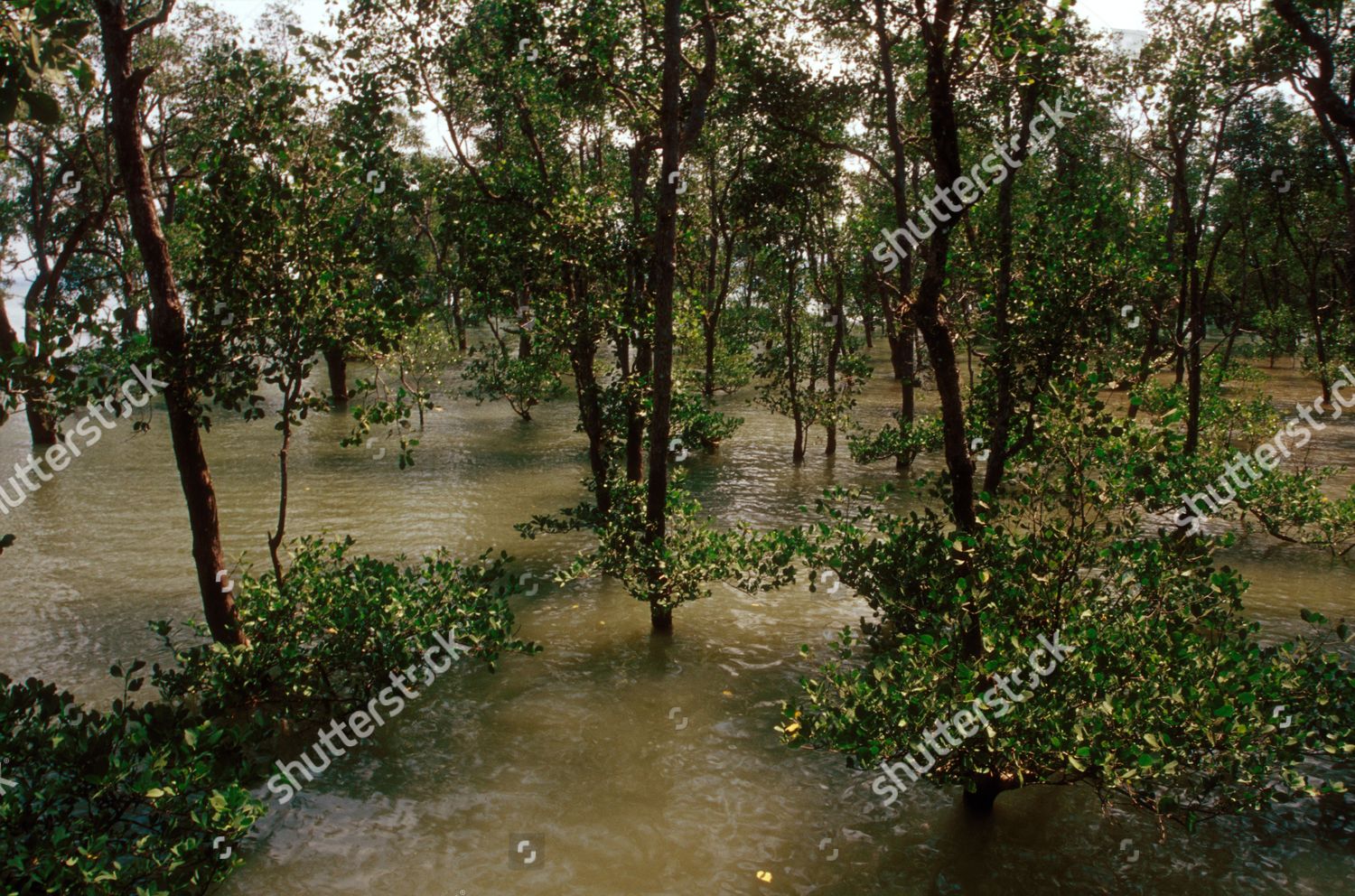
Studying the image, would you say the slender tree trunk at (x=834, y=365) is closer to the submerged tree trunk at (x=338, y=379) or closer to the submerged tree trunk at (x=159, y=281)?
the submerged tree trunk at (x=338, y=379)

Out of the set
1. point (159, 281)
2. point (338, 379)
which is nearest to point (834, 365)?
point (338, 379)

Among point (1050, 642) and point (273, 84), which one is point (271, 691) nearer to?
point (273, 84)

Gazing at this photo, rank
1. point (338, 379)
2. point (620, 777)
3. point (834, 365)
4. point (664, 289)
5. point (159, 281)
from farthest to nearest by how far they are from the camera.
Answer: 1. point (338, 379)
2. point (834, 365)
3. point (664, 289)
4. point (620, 777)
5. point (159, 281)

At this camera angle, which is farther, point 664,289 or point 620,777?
point 664,289

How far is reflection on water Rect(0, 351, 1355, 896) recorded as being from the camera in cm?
699

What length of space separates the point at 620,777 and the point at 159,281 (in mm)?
6037

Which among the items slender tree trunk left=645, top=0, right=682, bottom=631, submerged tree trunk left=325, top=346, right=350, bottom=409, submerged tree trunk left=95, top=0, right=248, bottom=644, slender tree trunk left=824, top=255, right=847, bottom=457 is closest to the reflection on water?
slender tree trunk left=645, top=0, right=682, bottom=631

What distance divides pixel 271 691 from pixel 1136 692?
755 cm

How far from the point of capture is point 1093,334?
8.62 metres

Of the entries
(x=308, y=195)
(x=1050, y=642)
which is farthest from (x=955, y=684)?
(x=308, y=195)

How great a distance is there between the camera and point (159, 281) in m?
7.46

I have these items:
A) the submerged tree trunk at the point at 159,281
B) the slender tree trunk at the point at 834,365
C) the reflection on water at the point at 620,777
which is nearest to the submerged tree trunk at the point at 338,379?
the reflection on water at the point at 620,777

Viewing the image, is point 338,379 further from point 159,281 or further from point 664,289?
point 159,281

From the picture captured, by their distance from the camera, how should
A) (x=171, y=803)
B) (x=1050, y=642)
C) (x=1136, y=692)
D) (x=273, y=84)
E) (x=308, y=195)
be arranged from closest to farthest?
(x=171, y=803)
(x=1136, y=692)
(x=1050, y=642)
(x=273, y=84)
(x=308, y=195)
